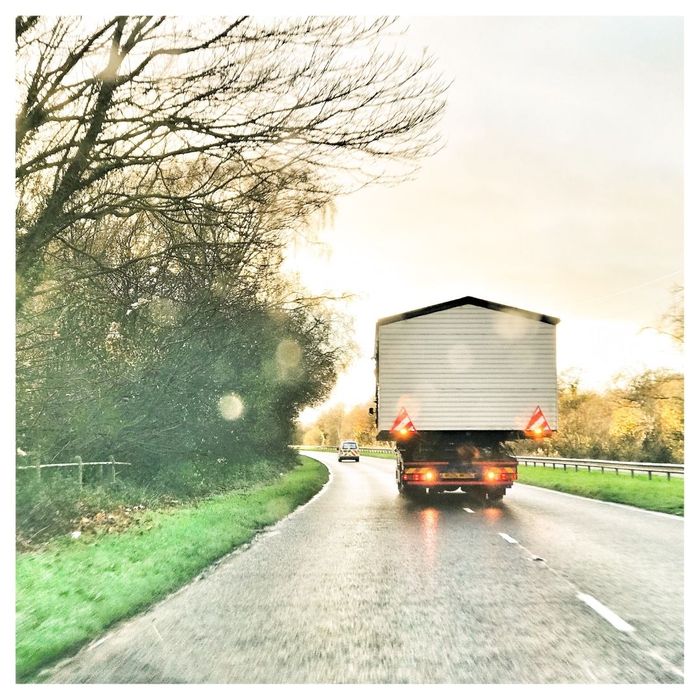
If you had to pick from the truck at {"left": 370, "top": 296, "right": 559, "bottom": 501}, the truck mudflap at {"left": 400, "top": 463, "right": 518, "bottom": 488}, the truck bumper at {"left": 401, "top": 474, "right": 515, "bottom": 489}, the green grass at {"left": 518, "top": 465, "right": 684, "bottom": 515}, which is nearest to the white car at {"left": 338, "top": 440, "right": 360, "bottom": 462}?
the green grass at {"left": 518, "top": 465, "right": 684, "bottom": 515}

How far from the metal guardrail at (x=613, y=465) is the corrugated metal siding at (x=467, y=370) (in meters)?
7.96

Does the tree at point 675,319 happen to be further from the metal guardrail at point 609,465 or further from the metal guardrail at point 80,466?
the metal guardrail at point 80,466

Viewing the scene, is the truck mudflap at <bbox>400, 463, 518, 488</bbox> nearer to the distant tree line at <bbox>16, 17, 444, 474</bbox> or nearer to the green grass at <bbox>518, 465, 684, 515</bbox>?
the green grass at <bbox>518, 465, 684, 515</bbox>

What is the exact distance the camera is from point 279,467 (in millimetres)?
39406

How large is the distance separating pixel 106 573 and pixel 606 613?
553cm

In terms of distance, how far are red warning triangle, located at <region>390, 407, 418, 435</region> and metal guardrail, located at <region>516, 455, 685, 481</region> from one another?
9714 millimetres

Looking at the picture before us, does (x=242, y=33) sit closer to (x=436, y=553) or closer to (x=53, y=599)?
(x=53, y=599)

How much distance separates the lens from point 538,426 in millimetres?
19734

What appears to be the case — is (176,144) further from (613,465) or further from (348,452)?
(348,452)

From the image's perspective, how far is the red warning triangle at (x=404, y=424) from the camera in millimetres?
19969

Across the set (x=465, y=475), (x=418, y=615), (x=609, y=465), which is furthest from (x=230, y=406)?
(x=418, y=615)

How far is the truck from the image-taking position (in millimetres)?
19844

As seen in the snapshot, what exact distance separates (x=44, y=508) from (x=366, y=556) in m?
6.10

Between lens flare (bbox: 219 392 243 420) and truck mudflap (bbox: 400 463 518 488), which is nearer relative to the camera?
truck mudflap (bbox: 400 463 518 488)
